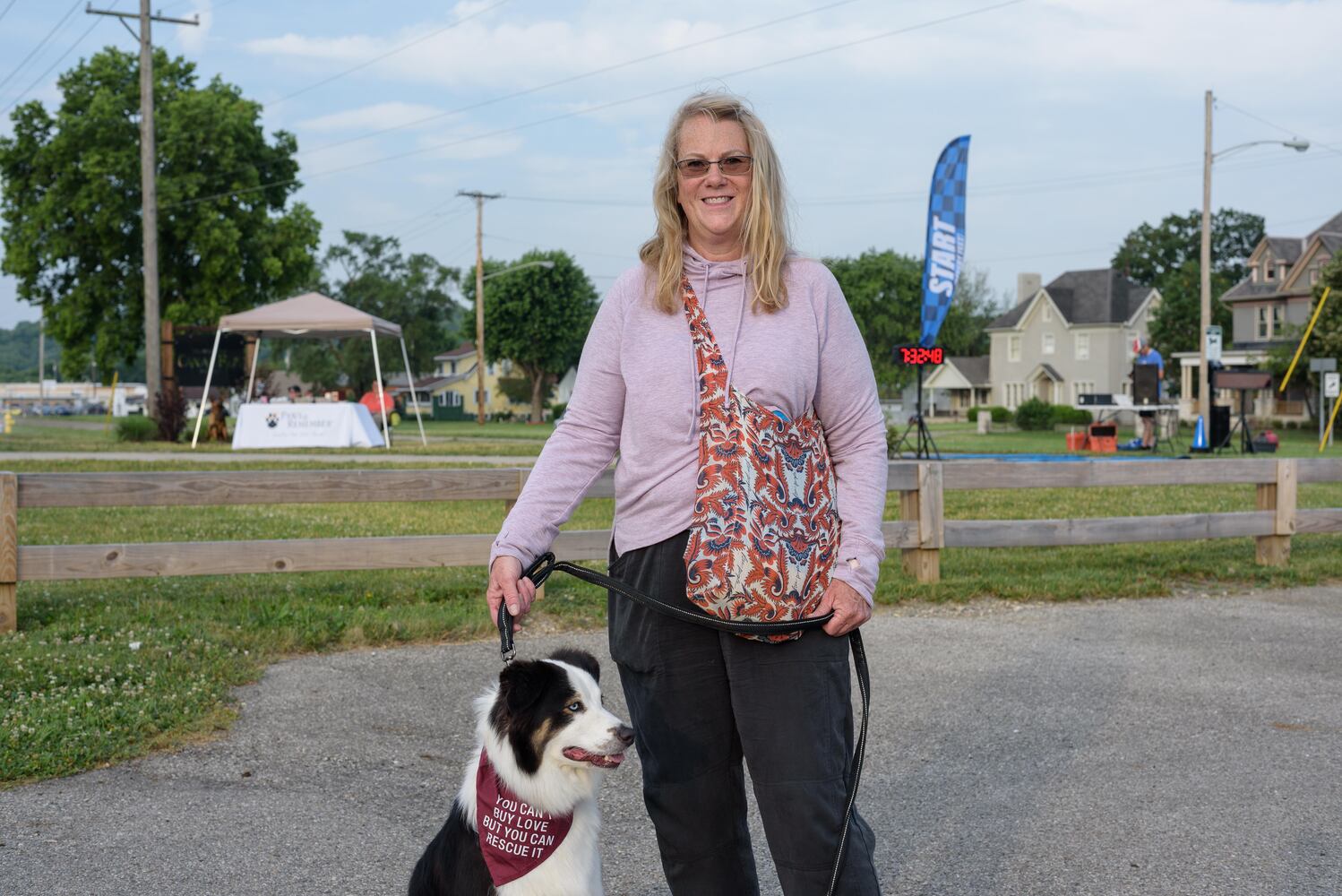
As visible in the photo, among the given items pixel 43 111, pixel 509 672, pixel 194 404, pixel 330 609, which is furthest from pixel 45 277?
pixel 509 672

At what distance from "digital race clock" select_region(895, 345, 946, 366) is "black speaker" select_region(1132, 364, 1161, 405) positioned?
1166 centimetres

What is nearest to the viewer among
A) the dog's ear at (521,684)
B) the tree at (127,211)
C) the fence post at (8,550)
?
the dog's ear at (521,684)

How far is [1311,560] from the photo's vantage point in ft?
32.9

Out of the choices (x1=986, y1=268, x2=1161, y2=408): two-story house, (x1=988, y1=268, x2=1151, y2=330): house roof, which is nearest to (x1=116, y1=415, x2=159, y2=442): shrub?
(x1=986, y1=268, x2=1161, y2=408): two-story house

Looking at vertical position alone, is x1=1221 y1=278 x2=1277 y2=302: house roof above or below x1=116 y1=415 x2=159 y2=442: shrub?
above

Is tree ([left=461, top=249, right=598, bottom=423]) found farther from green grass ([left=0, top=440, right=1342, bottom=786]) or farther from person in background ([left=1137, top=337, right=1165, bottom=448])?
green grass ([left=0, top=440, right=1342, bottom=786])

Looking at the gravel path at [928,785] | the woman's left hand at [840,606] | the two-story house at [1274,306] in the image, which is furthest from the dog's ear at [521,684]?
the two-story house at [1274,306]

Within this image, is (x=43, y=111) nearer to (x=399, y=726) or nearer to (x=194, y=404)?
(x=194, y=404)

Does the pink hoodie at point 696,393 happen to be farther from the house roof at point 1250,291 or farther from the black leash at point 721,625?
the house roof at point 1250,291

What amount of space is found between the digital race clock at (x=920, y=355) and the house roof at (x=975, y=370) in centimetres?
6865

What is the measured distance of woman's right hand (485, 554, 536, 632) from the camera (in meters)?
2.52

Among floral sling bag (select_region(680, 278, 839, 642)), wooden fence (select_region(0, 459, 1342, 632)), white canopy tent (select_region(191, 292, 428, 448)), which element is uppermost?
white canopy tent (select_region(191, 292, 428, 448))

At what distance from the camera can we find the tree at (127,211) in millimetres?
36656

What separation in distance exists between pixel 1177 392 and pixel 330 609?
70.0 metres
